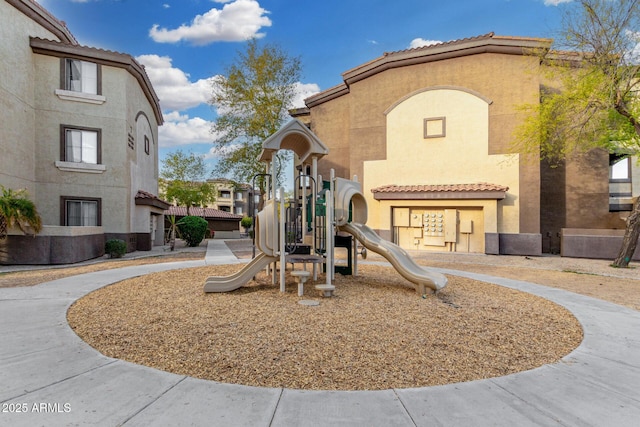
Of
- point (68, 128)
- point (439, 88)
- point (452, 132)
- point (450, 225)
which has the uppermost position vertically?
point (439, 88)

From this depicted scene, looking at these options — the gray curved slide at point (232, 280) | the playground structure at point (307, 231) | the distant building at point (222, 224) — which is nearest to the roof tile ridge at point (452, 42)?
the playground structure at point (307, 231)

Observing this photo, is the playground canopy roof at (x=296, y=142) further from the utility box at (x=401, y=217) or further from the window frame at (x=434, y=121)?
the window frame at (x=434, y=121)

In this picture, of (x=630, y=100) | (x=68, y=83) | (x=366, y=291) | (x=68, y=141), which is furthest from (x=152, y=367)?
(x=630, y=100)

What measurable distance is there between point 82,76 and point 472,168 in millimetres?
19154

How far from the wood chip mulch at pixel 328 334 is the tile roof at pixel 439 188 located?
9.41 meters

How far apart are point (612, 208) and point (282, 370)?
2081 cm

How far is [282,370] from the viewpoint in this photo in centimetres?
333

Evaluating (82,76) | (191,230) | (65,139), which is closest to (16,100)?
(65,139)

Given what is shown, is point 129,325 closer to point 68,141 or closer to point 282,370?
point 282,370

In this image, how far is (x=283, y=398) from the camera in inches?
108

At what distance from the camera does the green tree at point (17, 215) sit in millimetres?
10469

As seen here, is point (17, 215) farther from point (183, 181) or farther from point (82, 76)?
point (183, 181)

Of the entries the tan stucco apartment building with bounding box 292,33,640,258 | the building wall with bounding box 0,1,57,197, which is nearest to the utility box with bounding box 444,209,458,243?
the tan stucco apartment building with bounding box 292,33,640,258

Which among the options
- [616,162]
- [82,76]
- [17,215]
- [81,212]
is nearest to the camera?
[17,215]
